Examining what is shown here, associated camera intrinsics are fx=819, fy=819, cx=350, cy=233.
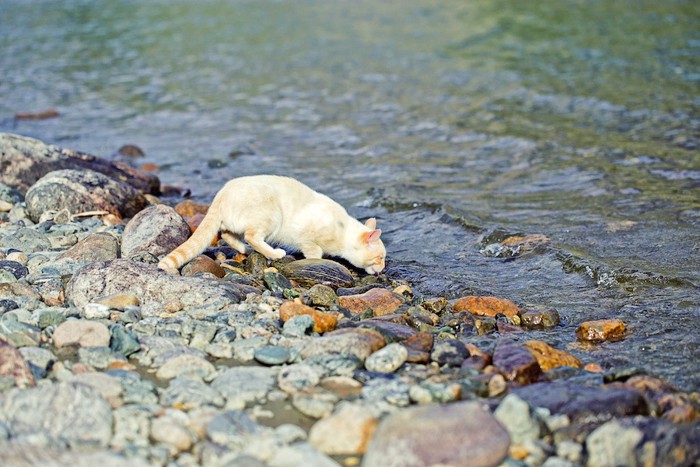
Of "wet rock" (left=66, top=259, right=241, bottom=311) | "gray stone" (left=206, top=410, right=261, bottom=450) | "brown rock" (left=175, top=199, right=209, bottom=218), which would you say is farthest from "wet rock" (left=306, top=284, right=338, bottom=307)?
Answer: "brown rock" (left=175, top=199, right=209, bottom=218)

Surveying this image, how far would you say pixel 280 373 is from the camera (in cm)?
532

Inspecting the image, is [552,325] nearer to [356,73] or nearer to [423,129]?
[423,129]

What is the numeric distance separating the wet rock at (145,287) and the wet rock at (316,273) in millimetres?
997

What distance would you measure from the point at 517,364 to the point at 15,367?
3204 mm

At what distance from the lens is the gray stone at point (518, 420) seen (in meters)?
4.51

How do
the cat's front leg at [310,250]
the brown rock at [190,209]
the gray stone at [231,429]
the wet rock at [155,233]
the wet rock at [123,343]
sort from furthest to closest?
the brown rock at [190,209], the cat's front leg at [310,250], the wet rock at [155,233], the wet rock at [123,343], the gray stone at [231,429]

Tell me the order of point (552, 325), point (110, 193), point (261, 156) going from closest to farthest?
1. point (552, 325)
2. point (110, 193)
3. point (261, 156)

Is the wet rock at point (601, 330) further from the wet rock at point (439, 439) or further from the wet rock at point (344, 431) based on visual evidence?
the wet rock at point (344, 431)

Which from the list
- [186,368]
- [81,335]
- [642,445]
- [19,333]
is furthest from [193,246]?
[642,445]

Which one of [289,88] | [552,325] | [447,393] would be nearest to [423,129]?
[289,88]

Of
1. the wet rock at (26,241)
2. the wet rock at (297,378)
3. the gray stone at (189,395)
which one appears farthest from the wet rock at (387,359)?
the wet rock at (26,241)

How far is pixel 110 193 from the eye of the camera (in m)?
9.88

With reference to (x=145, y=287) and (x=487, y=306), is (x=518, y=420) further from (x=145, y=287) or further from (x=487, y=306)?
(x=145, y=287)

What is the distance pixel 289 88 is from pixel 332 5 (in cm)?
1890
